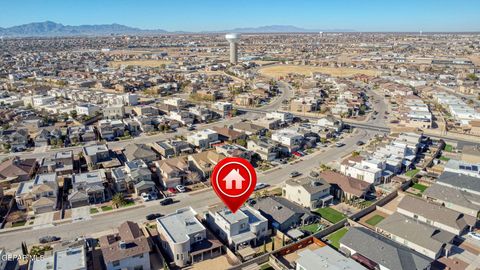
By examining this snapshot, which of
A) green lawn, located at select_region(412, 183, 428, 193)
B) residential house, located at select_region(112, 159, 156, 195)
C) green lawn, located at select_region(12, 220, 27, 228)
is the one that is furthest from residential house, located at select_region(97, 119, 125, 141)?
green lawn, located at select_region(412, 183, 428, 193)

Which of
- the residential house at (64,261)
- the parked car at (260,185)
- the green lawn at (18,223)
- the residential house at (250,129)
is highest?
the residential house at (250,129)

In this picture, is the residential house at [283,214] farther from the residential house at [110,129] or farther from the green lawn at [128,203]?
the residential house at [110,129]

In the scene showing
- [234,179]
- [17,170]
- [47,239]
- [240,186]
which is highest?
[234,179]

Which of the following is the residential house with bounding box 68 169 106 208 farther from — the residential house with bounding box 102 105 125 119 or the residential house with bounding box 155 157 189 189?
the residential house with bounding box 102 105 125 119

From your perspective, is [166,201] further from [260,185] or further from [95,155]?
[95,155]

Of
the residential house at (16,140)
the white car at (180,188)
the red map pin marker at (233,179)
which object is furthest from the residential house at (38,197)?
the red map pin marker at (233,179)

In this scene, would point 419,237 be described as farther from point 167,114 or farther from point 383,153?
point 167,114

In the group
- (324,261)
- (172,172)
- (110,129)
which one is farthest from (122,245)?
(110,129)
